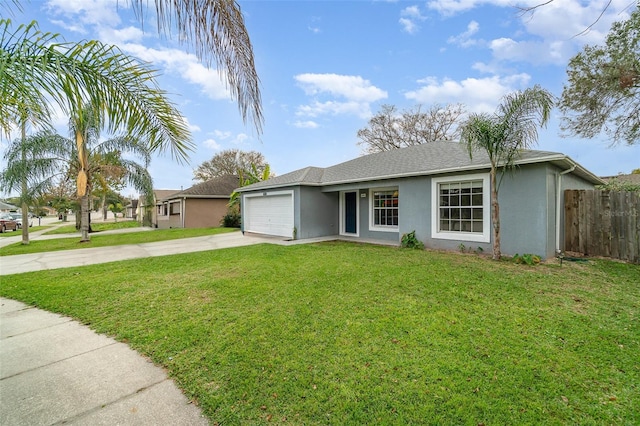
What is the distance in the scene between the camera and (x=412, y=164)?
10750mm

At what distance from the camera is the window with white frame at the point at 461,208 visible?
337 inches

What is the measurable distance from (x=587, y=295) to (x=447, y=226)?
15.7 feet

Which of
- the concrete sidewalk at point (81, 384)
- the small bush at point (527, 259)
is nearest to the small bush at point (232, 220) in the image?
the concrete sidewalk at point (81, 384)

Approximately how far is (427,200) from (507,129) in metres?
3.34

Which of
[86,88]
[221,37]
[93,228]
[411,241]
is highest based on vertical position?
[221,37]

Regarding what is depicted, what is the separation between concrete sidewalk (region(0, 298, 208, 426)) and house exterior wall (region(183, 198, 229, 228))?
1970 centimetres

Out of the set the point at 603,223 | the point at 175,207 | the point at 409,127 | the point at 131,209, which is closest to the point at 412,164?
the point at 603,223

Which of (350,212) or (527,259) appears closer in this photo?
(527,259)

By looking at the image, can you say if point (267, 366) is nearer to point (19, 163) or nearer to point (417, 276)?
point (417, 276)

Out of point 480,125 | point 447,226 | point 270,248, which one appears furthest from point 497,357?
point 270,248

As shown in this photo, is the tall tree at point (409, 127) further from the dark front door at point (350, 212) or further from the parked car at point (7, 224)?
the parked car at point (7, 224)

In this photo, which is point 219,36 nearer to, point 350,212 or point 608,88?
point 350,212

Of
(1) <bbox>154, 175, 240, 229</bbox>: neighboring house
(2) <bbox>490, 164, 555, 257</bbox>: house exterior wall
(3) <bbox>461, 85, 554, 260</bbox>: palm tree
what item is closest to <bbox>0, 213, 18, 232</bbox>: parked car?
(1) <bbox>154, 175, 240, 229</bbox>: neighboring house

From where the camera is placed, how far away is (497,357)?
9.80ft
